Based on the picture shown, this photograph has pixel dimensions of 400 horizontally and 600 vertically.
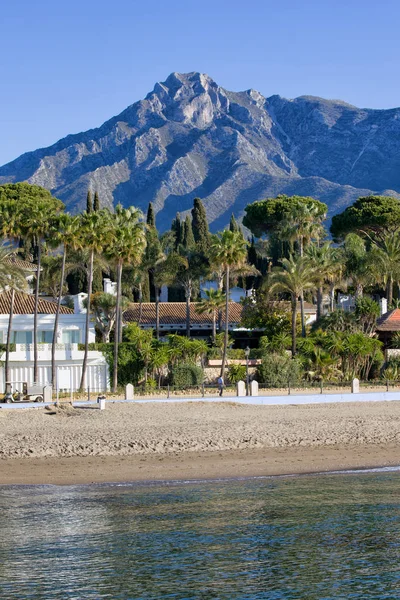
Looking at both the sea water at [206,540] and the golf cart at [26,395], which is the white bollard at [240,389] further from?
the sea water at [206,540]

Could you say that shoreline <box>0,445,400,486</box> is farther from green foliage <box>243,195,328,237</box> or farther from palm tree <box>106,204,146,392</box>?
green foliage <box>243,195,328,237</box>

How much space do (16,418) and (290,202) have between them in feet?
227

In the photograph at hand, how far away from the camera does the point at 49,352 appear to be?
184 ft

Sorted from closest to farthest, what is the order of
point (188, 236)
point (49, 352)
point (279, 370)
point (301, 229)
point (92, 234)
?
point (92, 234) → point (279, 370) → point (49, 352) → point (301, 229) → point (188, 236)

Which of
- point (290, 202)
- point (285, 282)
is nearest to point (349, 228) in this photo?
point (290, 202)

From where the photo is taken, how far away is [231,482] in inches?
1069

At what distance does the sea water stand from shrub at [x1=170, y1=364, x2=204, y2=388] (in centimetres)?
2704

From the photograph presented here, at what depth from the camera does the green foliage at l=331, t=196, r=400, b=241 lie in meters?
93.9

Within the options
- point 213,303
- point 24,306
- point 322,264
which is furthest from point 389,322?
point 24,306

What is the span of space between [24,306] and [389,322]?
25.3 meters

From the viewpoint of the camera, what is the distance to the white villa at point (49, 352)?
181 ft

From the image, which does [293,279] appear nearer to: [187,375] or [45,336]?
[187,375]

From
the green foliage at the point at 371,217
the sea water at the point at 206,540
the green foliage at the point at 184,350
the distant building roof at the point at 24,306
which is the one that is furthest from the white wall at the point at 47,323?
the green foliage at the point at 371,217

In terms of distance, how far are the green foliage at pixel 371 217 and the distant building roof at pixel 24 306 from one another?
1634 inches
